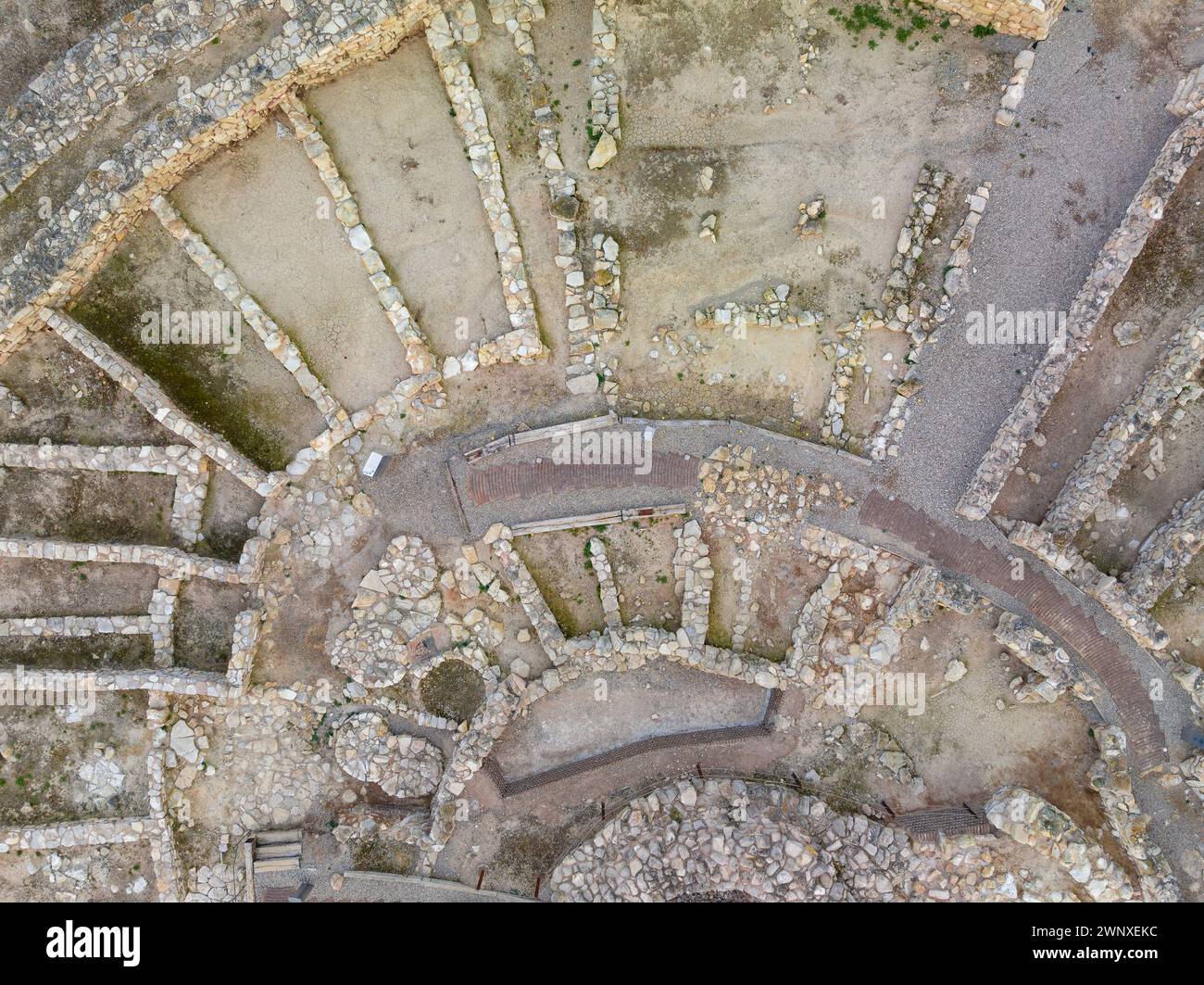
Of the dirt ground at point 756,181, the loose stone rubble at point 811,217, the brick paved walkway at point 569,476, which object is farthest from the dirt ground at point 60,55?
the loose stone rubble at point 811,217

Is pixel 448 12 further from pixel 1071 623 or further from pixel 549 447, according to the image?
pixel 1071 623

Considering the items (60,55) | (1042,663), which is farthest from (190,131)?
(1042,663)

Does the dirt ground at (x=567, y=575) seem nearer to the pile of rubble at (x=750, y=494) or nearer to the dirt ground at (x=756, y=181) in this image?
the pile of rubble at (x=750, y=494)

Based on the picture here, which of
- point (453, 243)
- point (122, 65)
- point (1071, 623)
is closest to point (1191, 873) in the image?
point (1071, 623)

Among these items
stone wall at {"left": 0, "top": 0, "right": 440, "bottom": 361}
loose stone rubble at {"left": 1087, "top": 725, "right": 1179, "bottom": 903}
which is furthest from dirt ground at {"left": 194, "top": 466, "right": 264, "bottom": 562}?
loose stone rubble at {"left": 1087, "top": 725, "right": 1179, "bottom": 903}

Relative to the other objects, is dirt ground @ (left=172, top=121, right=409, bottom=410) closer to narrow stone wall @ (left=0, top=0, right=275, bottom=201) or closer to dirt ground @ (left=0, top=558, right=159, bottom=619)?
narrow stone wall @ (left=0, top=0, right=275, bottom=201)

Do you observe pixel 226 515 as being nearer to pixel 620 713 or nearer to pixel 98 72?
pixel 98 72
